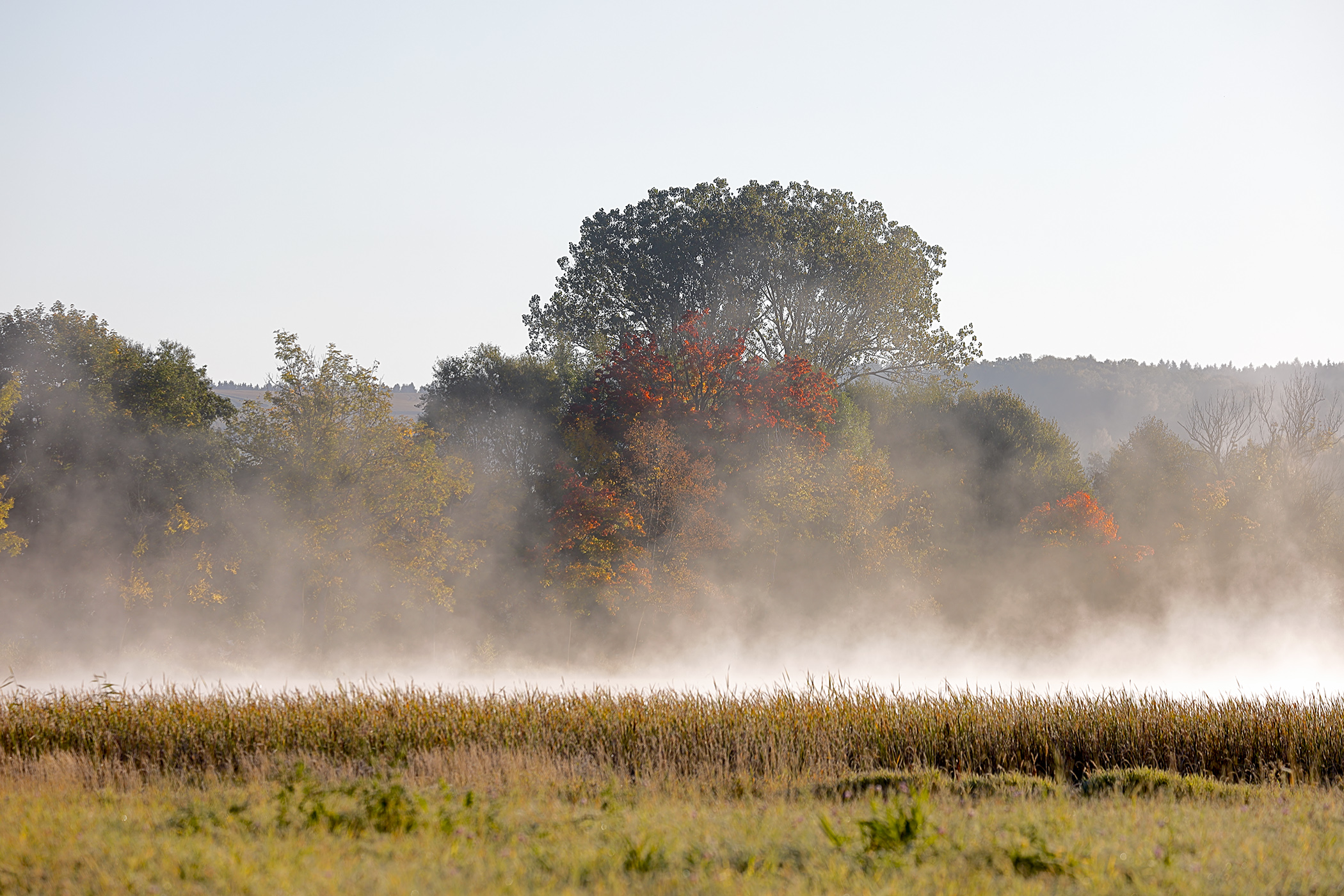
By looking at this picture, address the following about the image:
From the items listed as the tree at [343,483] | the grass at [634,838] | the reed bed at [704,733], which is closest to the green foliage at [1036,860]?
the grass at [634,838]

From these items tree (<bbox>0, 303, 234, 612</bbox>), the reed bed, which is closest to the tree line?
tree (<bbox>0, 303, 234, 612</bbox>)

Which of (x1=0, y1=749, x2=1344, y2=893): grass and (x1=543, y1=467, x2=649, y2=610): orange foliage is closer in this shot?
(x1=0, y1=749, x2=1344, y2=893): grass

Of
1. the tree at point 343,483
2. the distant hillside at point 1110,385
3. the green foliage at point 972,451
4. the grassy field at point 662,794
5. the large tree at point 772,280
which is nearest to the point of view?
the grassy field at point 662,794

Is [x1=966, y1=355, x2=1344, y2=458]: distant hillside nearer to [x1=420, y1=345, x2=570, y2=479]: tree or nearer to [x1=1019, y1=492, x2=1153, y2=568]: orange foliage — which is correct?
[x1=1019, y1=492, x2=1153, y2=568]: orange foliage

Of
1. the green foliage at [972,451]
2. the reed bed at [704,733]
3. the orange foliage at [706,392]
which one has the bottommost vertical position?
the reed bed at [704,733]

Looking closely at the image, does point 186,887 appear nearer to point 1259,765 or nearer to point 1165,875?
point 1165,875

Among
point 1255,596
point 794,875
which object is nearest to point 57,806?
point 794,875

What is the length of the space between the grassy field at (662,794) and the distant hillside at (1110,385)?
100 m

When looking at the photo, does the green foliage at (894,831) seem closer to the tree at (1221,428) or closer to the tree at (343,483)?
the tree at (343,483)

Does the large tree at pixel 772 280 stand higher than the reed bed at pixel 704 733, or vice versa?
the large tree at pixel 772 280

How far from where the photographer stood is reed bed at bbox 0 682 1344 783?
509 inches

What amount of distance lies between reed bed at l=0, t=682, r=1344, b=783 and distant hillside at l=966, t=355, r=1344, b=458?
99.2 m

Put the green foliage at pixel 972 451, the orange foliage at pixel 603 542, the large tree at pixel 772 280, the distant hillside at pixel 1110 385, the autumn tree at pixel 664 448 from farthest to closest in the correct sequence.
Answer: the distant hillside at pixel 1110 385
the green foliage at pixel 972 451
the large tree at pixel 772 280
the autumn tree at pixel 664 448
the orange foliage at pixel 603 542

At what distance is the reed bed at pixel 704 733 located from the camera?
12.9 meters
